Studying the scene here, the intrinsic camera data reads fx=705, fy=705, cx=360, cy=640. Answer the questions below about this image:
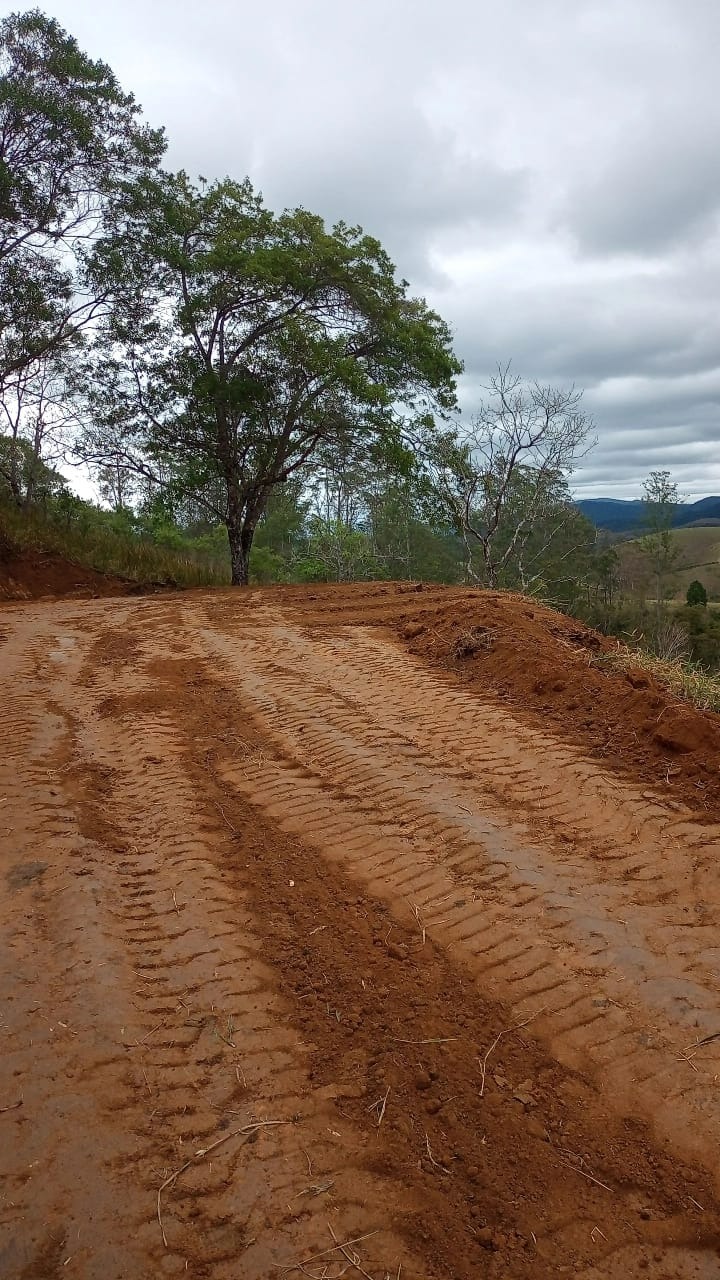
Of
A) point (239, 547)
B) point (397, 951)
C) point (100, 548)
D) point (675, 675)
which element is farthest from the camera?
point (239, 547)

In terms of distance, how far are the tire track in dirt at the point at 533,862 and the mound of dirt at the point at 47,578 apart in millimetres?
9676

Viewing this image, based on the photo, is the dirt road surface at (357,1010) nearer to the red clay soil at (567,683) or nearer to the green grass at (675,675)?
the red clay soil at (567,683)

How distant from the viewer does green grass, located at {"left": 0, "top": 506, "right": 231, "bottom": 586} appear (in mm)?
14579

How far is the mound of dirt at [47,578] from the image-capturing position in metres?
13.5

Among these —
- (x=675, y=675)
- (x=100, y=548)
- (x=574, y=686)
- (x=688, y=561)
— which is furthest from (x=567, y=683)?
(x=688, y=561)

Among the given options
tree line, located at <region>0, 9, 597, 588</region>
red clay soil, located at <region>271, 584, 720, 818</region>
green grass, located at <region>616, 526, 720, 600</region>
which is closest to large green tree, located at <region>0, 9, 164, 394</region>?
tree line, located at <region>0, 9, 597, 588</region>

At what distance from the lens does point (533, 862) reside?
11.1ft

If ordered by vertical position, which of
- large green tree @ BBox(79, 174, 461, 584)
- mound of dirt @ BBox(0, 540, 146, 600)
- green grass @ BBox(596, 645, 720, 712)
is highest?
large green tree @ BBox(79, 174, 461, 584)

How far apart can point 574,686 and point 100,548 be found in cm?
1279

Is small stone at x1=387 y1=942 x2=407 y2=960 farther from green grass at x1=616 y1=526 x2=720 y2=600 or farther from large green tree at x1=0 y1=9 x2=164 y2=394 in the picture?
green grass at x1=616 y1=526 x2=720 y2=600

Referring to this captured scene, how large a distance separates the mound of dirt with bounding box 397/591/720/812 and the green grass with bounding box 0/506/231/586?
29.9ft

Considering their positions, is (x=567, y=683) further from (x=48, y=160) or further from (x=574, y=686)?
(x=48, y=160)

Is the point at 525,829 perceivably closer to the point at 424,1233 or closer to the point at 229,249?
the point at 424,1233

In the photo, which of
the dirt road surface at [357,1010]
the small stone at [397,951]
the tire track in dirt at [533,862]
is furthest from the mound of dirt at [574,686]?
the small stone at [397,951]
